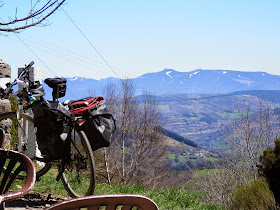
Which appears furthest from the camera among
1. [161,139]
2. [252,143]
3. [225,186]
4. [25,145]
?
[161,139]

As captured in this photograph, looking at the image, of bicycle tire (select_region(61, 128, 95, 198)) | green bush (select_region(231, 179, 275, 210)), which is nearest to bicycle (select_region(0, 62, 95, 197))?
bicycle tire (select_region(61, 128, 95, 198))

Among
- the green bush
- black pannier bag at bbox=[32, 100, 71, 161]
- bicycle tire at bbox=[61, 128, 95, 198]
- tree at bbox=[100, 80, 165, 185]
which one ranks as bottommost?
tree at bbox=[100, 80, 165, 185]

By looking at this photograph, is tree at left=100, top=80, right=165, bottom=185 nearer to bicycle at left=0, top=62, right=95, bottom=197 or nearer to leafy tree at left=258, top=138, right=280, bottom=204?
Result: leafy tree at left=258, top=138, right=280, bottom=204

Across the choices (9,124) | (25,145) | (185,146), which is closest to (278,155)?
(9,124)

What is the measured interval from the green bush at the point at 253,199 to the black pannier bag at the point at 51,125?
232 inches

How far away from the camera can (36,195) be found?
17.1ft

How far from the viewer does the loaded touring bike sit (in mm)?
4504

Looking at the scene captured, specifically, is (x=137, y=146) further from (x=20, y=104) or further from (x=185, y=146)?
(x=185, y=146)

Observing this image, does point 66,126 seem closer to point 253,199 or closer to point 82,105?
point 82,105

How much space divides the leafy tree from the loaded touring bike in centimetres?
765

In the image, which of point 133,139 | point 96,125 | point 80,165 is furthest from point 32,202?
point 133,139

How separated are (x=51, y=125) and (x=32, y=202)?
2.89ft

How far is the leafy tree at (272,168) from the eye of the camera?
39.0 feet

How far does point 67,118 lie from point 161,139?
38.4 meters
